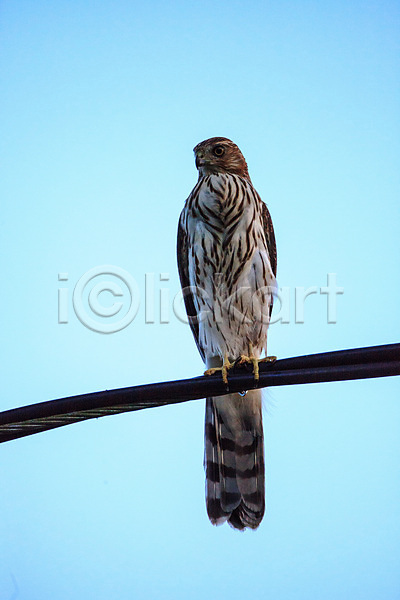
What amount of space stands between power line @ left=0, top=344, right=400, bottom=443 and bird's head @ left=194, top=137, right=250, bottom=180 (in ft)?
9.28

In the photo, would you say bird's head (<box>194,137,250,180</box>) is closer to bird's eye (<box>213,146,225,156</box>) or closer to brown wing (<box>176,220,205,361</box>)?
bird's eye (<box>213,146,225,156</box>)

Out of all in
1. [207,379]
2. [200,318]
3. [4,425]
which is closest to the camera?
[4,425]

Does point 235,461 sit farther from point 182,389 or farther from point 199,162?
point 182,389

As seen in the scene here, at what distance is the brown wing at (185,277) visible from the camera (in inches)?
197

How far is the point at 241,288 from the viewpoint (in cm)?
459

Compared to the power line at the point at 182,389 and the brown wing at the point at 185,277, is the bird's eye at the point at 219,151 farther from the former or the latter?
the power line at the point at 182,389

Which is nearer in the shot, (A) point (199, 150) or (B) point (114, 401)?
(B) point (114, 401)

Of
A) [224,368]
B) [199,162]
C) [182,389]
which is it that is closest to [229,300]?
[224,368]

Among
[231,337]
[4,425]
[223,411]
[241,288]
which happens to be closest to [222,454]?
[223,411]

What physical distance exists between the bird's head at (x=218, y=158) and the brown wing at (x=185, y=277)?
1.73 ft

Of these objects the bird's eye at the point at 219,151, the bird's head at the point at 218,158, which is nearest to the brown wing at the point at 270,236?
the bird's head at the point at 218,158

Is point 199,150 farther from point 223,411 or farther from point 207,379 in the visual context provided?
point 207,379

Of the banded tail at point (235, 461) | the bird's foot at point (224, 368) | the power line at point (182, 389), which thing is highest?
the power line at point (182, 389)

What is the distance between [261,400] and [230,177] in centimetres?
170
